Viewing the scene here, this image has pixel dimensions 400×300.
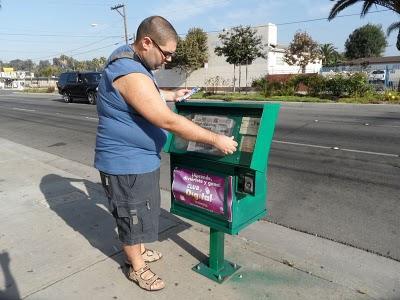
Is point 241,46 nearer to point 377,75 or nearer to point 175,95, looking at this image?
point 377,75

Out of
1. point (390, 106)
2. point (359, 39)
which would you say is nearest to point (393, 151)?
point (390, 106)

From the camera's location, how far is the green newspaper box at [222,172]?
2.47 metres

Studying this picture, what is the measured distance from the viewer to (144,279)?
9.28ft

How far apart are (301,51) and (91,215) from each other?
32.0 meters

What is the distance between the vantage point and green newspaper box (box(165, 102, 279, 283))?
8.11ft

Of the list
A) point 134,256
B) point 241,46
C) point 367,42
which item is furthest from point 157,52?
point 367,42

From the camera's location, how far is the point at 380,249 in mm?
3543

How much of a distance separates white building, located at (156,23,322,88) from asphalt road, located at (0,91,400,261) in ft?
72.3

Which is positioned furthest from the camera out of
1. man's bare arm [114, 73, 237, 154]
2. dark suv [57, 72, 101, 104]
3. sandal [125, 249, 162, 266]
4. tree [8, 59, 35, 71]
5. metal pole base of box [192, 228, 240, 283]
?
tree [8, 59, 35, 71]

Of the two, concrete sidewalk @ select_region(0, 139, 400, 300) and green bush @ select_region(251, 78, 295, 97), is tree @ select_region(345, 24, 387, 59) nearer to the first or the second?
green bush @ select_region(251, 78, 295, 97)

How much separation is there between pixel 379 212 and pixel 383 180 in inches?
53.1

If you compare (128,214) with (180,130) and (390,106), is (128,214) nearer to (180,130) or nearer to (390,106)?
(180,130)

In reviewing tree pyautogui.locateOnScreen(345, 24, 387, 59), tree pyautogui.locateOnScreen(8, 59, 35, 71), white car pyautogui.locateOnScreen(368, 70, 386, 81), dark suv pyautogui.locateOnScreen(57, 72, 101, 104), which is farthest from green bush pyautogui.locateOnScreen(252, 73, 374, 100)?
tree pyautogui.locateOnScreen(8, 59, 35, 71)

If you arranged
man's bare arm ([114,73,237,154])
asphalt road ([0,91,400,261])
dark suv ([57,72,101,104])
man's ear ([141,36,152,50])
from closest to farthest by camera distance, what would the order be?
man's bare arm ([114,73,237,154]) → man's ear ([141,36,152,50]) → asphalt road ([0,91,400,261]) → dark suv ([57,72,101,104])
